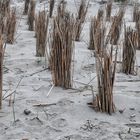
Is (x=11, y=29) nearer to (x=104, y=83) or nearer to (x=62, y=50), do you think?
(x=62, y=50)

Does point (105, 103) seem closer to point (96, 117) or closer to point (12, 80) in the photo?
point (96, 117)

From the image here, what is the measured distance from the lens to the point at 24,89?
8.63 ft

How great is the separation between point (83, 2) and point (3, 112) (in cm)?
388

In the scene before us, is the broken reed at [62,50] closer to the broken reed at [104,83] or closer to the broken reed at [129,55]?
the broken reed at [104,83]

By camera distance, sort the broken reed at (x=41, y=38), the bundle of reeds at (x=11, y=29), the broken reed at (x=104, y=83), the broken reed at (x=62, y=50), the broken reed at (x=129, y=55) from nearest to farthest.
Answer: the broken reed at (x=104, y=83) < the broken reed at (x=62, y=50) < the broken reed at (x=129, y=55) < the broken reed at (x=41, y=38) < the bundle of reeds at (x=11, y=29)

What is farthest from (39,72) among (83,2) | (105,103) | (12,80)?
(83,2)

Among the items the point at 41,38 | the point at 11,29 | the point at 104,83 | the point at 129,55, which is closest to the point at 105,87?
the point at 104,83

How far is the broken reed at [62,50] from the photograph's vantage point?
255 centimetres

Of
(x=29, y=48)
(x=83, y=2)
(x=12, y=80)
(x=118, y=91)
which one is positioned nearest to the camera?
(x=118, y=91)

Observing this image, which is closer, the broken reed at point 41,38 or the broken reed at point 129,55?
the broken reed at point 129,55

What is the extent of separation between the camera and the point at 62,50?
101 inches

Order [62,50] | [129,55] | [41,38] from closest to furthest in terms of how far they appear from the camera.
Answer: [62,50] < [129,55] < [41,38]

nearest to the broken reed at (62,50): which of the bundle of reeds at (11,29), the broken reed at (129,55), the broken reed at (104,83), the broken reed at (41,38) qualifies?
the broken reed at (104,83)

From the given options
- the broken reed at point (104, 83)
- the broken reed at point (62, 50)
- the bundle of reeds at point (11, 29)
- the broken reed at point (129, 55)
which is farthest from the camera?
the bundle of reeds at point (11, 29)
